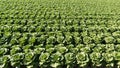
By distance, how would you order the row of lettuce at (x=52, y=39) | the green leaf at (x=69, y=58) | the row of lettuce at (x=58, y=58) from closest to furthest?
the row of lettuce at (x=58, y=58) < the green leaf at (x=69, y=58) < the row of lettuce at (x=52, y=39)

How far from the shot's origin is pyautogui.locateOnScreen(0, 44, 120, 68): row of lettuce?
6086 mm

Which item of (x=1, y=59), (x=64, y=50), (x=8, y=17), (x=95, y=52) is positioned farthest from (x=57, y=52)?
(x=8, y=17)

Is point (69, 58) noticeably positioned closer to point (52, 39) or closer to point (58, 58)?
point (58, 58)

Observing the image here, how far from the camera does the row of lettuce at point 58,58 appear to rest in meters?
6.09

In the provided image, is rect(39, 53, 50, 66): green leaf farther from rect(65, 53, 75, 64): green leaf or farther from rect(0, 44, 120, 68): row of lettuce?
rect(65, 53, 75, 64): green leaf

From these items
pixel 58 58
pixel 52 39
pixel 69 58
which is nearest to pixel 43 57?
pixel 58 58

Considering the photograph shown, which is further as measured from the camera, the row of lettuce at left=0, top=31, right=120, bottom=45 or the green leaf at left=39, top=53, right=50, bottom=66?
the row of lettuce at left=0, top=31, right=120, bottom=45

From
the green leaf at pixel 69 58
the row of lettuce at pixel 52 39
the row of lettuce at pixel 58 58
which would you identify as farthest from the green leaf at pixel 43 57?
the row of lettuce at pixel 52 39

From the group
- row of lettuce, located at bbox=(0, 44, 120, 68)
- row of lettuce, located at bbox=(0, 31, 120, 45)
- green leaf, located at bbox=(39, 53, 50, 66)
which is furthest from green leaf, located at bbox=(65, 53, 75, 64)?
row of lettuce, located at bbox=(0, 31, 120, 45)

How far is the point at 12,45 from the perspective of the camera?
25.2 feet

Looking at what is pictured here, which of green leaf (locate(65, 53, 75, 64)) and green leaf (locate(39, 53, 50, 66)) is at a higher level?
green leaf (locate(39, 53, 50, 66))

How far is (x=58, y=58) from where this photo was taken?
20.4 feet

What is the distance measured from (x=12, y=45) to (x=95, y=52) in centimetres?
379

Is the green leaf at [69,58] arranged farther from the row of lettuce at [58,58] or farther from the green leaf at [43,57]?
the green leaf at [43,57]
